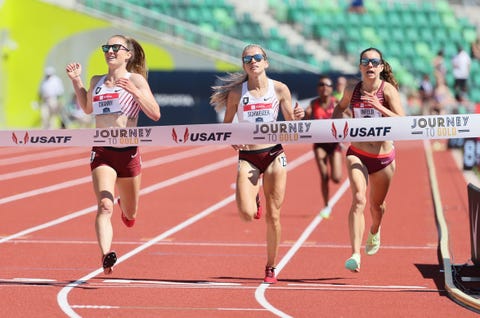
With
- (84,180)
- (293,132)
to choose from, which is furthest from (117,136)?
(84,180)

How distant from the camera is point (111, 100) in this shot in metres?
9.95

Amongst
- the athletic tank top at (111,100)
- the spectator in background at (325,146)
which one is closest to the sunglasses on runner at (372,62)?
the athletic tank top at (111,100)

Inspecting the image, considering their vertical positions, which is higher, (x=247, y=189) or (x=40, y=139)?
(x=40, y=139)

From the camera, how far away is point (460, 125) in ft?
34.1

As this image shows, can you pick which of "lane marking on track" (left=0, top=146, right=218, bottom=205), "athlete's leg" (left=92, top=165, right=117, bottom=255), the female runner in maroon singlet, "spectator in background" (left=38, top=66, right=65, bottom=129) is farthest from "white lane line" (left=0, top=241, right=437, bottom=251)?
"spectator in background" (left=38, top=66, right=65, bottom=129)

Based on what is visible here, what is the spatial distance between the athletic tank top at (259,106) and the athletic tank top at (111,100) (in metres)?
0.90

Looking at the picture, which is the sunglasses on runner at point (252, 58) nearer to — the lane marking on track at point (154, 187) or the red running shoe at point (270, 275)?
the red running shoe at point (270, 275)

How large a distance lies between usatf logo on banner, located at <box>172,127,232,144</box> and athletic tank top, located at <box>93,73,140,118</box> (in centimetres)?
68

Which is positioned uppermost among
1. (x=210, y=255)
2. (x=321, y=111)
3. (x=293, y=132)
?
(x=321, y=111)

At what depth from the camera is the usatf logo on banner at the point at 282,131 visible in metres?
10.1

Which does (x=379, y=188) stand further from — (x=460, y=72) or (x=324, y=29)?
(x=324, y=29)

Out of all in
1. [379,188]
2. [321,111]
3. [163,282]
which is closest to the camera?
[163,282]

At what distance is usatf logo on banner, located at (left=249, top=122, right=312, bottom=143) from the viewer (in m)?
10.1

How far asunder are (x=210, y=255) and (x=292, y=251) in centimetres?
100
